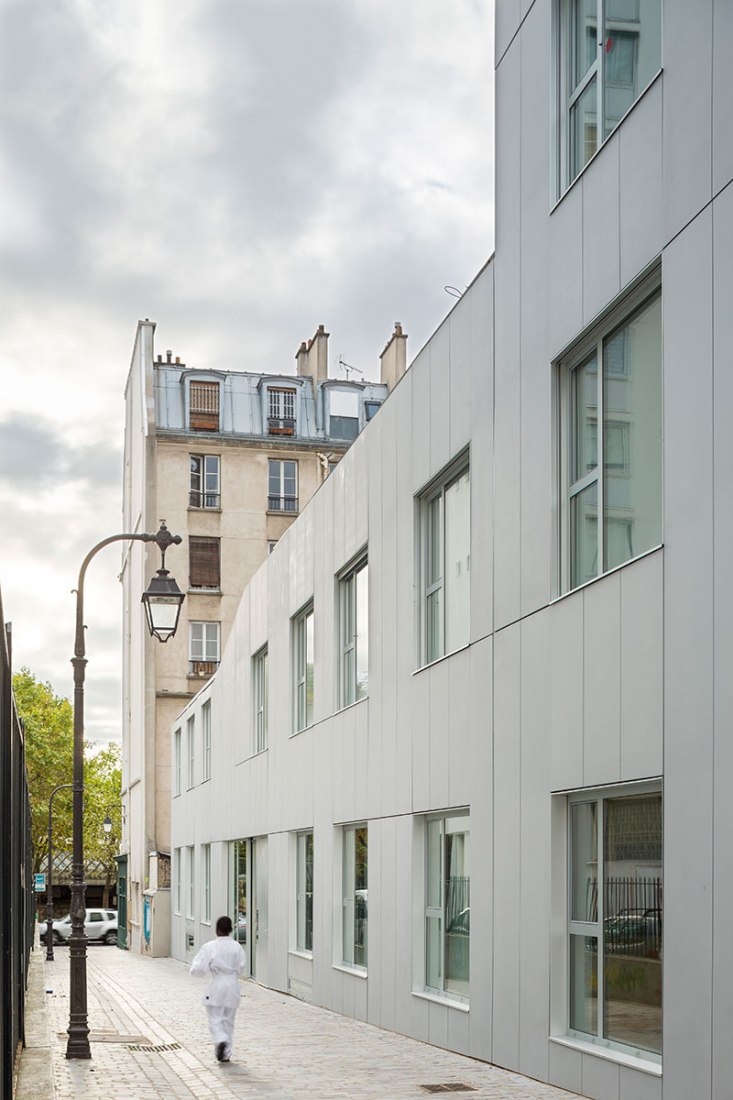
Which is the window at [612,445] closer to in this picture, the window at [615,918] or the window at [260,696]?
the window at [615,918]

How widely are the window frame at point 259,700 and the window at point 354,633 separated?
21.6 feet

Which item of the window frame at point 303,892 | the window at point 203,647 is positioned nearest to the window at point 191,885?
the window at point 203,647

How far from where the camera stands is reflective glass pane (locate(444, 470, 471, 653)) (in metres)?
13.9

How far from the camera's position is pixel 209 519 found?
4994 cm

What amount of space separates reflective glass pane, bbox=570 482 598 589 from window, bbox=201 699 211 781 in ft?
80.0

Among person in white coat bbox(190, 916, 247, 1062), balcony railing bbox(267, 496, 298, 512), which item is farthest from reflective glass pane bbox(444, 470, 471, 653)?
balcony railing bbox(267, 496, 298, 512)

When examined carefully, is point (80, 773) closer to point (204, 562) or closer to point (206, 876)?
point (206, 876)

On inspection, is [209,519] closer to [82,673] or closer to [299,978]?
[299,978]

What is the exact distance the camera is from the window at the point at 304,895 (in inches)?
828

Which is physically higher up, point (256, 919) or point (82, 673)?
point (82, 673)

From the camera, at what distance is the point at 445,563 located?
14.7 metres

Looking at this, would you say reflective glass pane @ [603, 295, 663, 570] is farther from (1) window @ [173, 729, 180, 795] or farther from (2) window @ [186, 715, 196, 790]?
(1) window @ [173, 729, 180, 795]

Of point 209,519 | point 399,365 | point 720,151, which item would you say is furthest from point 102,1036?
point 399,365

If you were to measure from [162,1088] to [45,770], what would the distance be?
60.4m
